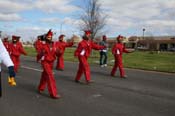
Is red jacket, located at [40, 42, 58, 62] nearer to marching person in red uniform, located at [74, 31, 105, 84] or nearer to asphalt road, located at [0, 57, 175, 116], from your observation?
asphalt road, located at [0, 57, 175, 116]

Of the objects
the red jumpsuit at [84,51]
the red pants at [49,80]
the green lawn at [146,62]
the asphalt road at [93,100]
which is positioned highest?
the red jumpsuit at [84,51]

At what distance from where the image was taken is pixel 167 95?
1059 centimetres

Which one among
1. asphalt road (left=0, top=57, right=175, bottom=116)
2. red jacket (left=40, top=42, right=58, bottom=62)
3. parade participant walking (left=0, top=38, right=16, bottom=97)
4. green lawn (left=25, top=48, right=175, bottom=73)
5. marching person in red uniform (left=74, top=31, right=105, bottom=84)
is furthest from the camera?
green lawn (left=25, top=48, right=175, bottom=73)

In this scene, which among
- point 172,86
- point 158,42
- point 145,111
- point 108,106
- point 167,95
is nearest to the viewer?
point 145,111

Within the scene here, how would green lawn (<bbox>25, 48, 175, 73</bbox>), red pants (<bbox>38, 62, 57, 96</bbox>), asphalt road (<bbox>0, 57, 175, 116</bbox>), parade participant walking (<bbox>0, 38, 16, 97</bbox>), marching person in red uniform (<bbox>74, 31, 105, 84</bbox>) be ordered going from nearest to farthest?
parade participant walking (<bbox>0, 38, 16, 97</bbox>), asphalt road (<bbox>0, 57, 175, 116</bbox>), red pants (<bbox>38, 62, 57, 96</bbox>), marching person in red uniform (<bbox>74, 31, 105, 84</bbox>), green lawn (<bbox>25, 48, 175, 73</bbox>)

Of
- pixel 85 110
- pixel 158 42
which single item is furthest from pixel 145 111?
pixel 158 42

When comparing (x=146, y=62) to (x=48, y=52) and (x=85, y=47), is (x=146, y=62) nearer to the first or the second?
(x=85, y=47)

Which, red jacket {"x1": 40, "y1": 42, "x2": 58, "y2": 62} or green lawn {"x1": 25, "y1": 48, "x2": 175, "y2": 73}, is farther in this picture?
green lawn {"x1": 25, "y1": 48, "x2": 175, "y2": 73}

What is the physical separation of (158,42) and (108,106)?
3716 inches

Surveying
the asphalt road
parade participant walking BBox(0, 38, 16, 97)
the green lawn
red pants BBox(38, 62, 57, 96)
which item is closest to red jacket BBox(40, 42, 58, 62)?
red pants BBox(38, 62, 57, 96)

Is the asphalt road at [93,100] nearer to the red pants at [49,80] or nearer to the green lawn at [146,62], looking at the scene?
the red pants at [49,80]

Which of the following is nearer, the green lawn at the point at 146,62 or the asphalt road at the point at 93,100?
the asphalt road at the point at 93,100

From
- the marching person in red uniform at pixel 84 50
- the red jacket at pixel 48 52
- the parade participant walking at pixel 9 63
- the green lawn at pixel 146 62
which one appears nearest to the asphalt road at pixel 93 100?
the marching person in red uniform at pixel 84 50

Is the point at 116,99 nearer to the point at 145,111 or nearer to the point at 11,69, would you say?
the point at 145,111
